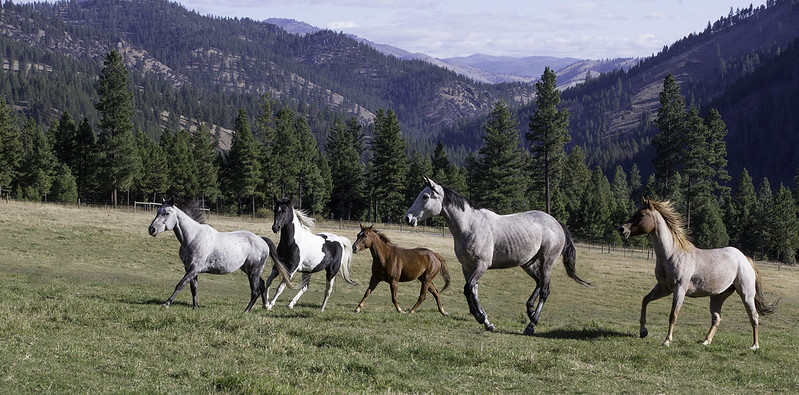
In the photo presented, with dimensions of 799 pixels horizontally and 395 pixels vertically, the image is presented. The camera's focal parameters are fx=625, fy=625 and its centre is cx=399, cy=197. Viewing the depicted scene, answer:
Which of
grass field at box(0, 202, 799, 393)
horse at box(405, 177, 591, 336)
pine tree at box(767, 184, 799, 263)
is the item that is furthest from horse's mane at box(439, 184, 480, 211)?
pine tree at box(767, 184, 799, 263)

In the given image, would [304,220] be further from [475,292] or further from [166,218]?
[475,292]

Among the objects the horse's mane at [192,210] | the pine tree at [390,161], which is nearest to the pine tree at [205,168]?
the pine tree at [390,161]

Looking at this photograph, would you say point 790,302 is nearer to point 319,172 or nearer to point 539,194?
point 539,194

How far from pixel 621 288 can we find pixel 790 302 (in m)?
9.49

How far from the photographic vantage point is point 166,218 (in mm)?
15227

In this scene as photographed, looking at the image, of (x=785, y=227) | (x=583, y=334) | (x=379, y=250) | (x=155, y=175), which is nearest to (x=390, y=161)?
(x=155, y=175)

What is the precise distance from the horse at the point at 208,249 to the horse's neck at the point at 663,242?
362 inches

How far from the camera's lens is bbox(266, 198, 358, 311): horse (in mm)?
16859

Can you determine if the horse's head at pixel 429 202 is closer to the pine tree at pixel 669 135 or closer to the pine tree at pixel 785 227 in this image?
the pine tree at pixel 669 135

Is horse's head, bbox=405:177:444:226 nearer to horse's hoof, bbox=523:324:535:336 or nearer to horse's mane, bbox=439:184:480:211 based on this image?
horse's mane, bbox=439:184:480:211

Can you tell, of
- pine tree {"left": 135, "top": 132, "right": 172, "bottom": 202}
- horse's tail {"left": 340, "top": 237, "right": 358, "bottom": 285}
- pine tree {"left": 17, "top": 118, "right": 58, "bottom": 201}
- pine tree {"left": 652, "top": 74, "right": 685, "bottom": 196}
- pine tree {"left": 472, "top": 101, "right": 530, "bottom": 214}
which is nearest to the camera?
horse's tail {"left": 340, "top": 237, "right": 358, "bottom": 285}

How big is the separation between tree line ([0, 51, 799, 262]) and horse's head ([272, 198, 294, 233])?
43778 mm

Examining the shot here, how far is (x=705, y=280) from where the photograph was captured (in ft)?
43.7

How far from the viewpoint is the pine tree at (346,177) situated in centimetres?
10194
